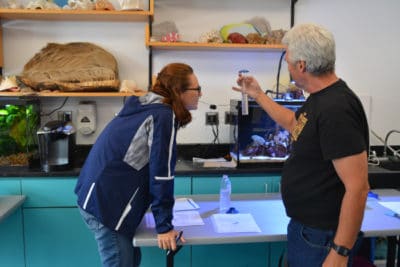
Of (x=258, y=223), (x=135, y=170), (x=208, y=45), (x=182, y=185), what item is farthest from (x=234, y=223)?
(x=208, y=45)

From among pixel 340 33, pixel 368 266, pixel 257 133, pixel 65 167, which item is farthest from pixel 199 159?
pixel 340 33

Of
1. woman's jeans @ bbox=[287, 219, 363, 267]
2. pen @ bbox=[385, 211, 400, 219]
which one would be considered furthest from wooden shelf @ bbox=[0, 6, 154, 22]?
pen @ bbox=[385, 211, 400, 219]

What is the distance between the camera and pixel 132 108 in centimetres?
155

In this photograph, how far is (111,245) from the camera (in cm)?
157

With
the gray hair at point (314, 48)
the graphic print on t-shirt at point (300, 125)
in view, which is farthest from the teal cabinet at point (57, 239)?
the gray hair at point (314, 48)

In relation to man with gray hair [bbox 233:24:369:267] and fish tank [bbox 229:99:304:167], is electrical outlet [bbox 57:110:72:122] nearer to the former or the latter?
fish tank [bbox 229:99:304:167]

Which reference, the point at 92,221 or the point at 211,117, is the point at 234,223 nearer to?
the point at 92,221

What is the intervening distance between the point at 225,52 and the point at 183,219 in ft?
4.94

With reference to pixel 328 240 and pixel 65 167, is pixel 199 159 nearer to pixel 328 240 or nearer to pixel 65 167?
pixel 65 167

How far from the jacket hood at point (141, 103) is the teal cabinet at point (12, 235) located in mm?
1098

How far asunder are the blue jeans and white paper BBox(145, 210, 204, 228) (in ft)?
0.41

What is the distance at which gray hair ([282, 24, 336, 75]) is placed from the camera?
4.14 ft

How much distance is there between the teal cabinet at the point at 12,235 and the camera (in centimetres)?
226

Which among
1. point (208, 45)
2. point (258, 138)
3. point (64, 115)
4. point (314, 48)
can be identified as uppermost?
point (208, 45)
